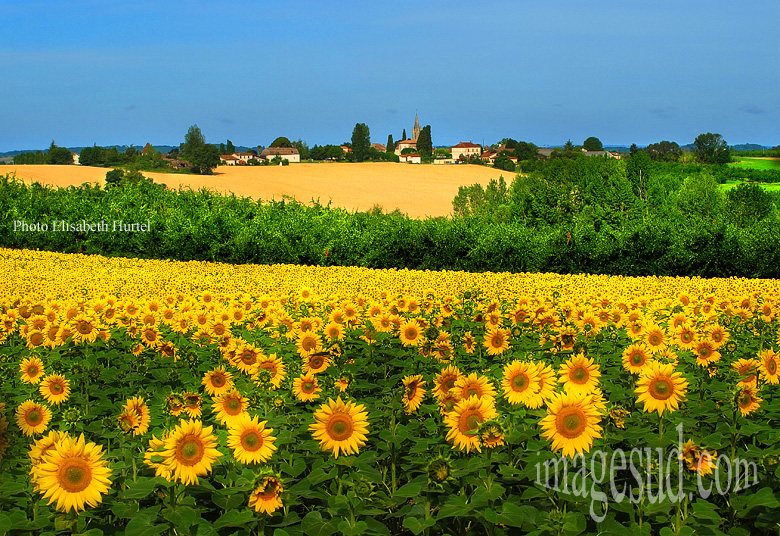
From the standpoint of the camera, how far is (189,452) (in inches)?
97.1

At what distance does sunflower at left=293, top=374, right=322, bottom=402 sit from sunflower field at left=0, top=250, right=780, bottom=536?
0.01m

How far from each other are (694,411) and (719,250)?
10994 millimetres

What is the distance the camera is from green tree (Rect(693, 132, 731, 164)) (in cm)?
2894

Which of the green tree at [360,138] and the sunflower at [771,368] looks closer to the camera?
the sunflower at [771,368]

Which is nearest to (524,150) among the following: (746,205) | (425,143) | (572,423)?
(425,143)

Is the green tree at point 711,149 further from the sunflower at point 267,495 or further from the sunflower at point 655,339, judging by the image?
the sunflower at point 267,495

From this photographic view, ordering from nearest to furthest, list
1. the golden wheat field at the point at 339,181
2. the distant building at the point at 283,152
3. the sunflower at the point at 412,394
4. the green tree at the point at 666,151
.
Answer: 1. the sunflower at the point at 412,394
2. the green tree at the point at 666,151
3. the golden wheat field at the point at 339,181
4. the distant building at the point at 283,152

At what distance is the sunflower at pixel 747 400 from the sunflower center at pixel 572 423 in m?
1.15

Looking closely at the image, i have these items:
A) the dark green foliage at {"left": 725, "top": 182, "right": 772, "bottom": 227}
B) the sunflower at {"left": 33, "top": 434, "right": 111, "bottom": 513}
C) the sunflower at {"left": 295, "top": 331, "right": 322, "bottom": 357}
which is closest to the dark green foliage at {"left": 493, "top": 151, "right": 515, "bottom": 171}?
the dark green foliage at {"left": 725, "top": 182, "right": 772, "bottom": 227}

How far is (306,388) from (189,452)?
100 centimetres

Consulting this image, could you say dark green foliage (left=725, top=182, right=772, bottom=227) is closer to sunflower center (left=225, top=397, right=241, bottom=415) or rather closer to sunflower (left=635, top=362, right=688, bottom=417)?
sunflower (left=635, top=362, right=688, bottom=417)

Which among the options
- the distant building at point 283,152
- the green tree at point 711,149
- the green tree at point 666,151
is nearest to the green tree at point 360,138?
the distant building at point 283,152

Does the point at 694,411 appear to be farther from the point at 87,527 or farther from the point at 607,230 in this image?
the point at 607,230

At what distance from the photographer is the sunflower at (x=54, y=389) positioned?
3623 mm
